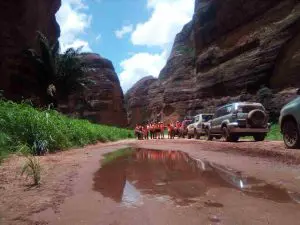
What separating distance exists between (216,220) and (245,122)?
13.7m

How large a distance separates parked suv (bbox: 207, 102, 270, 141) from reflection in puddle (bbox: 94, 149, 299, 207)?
861cm

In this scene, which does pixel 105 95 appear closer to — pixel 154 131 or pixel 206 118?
pixel 154 131

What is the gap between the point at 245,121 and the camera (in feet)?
56.8

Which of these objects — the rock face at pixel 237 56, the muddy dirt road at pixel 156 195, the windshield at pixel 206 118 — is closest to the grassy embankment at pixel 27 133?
the muddy dirt road at pixel 156 195

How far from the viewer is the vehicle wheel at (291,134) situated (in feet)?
37.3

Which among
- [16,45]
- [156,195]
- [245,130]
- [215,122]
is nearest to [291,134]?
[245,130]

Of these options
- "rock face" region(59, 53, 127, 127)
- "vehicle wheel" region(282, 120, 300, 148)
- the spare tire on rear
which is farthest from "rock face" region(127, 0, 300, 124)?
"vehicle wheel" region(282, 120, 300, 148)

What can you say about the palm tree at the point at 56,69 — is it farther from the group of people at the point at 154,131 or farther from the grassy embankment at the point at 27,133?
the grassy embankment at the point at 27,133

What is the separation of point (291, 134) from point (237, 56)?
38.4 meters

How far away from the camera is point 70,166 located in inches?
368

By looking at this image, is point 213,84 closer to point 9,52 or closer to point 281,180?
point 9,52

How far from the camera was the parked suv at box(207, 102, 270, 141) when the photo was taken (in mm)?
→ 17219

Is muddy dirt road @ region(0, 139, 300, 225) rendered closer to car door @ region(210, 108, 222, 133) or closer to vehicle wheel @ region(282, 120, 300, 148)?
vehicle wheel @ region(282, 120, 300, 148)

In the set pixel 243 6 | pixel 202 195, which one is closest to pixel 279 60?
pixel 243 6
